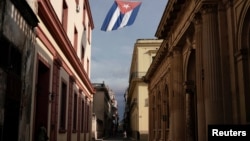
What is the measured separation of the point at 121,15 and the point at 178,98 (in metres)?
5.91

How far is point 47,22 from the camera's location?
1456cm

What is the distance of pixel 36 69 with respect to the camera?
1332cm

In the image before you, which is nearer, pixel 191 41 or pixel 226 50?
pixel 226 50

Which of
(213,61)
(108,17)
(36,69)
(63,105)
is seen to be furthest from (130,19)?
(213,61)

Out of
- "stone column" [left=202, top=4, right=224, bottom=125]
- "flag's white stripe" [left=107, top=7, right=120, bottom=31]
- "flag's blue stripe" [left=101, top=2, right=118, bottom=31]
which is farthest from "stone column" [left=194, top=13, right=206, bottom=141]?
"flag's blue stripe" [left=101, top=2, right=118, bottom=31]

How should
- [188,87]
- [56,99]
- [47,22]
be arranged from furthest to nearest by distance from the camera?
[56,99] < [188,87] < [47,22]

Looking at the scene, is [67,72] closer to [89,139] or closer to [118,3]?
[118,3]

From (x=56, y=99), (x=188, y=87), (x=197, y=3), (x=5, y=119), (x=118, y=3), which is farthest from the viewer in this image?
(x=118, y=3)

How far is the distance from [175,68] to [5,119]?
958 centimetres

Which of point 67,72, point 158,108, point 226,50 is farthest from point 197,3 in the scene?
point 158,108

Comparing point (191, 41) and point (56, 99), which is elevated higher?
point (191, 41)

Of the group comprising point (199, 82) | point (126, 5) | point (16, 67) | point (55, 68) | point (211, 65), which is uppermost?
point (126, 5)

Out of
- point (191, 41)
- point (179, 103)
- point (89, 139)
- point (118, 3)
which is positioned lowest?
point (89, 139)

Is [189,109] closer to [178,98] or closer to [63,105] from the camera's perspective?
[178,98]
